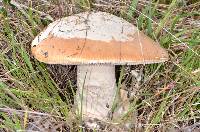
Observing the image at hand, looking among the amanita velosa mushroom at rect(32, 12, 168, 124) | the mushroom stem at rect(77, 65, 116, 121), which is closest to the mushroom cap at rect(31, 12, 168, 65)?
the amanita velosa mushroom at rect(32, 12, 168, 124)

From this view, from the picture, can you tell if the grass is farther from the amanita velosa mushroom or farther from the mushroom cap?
the mushroom cap

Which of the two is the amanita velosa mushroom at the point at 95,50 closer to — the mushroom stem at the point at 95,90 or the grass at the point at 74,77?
the mushroom stem at the point at 95,90

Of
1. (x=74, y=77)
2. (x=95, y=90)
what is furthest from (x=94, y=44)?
(x=74, y=77)

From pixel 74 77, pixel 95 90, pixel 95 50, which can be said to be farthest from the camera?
pixel 74 77

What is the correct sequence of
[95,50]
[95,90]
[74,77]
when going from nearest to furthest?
[95,50] → [95,90] → [74,77]

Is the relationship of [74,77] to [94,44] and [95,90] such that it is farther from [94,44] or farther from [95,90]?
[94,44]

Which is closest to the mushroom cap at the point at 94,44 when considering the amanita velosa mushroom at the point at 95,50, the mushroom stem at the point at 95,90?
the amanita velosa mushroom at the point at 95,50

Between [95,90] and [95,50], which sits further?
[95,90]
